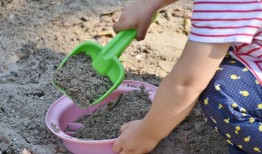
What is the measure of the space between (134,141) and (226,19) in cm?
38

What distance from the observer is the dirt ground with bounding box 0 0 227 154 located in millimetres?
Answer: 1484

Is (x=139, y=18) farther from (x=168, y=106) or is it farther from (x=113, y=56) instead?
(x=168, y=106)

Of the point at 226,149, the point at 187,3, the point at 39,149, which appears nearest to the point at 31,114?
the point at 39,149

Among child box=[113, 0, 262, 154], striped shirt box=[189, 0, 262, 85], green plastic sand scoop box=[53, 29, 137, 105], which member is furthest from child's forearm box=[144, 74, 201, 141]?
green plastic sand scoop box=[53, 29, 137, 105]

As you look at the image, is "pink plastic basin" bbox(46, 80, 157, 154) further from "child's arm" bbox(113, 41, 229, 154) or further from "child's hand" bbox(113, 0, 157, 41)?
"child's hand" bbox(113, 0, 157, 41)

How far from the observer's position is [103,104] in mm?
1606

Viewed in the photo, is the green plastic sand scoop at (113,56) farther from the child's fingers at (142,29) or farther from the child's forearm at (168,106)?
the child's forearm at (168,106)

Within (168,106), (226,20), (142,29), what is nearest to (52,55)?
(142,29)

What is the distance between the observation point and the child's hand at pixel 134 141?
51.9 inches

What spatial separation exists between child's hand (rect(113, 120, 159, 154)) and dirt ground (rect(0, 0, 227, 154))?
0.13 meters

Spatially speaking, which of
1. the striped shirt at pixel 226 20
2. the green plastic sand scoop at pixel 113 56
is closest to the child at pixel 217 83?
the striped shirt at pixel 226 20

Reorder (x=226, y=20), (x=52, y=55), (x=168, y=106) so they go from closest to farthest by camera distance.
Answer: (x=226, y=20)
(x=168, y=106)
(x=52, y=55)

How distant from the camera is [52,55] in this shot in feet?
6.03

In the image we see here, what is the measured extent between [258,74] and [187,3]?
0.84m
